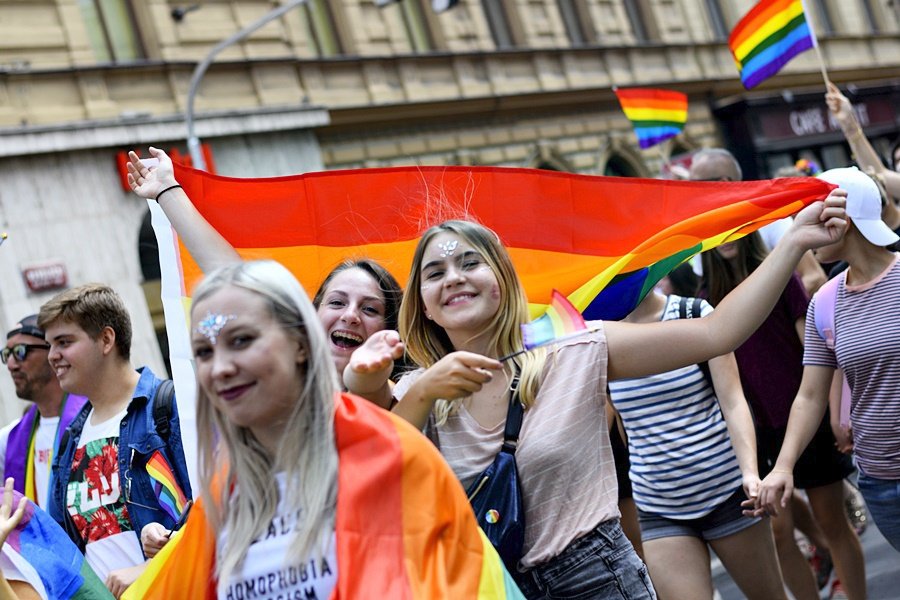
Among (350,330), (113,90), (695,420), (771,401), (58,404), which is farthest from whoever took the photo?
(113,90)

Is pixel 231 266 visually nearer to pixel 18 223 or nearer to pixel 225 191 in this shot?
pixel 225 191

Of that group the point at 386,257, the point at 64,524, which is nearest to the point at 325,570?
the point at 386,257

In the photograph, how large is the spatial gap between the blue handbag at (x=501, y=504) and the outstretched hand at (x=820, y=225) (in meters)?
0.95

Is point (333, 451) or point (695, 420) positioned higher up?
point (333, 451)

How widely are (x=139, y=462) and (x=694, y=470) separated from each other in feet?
6.63

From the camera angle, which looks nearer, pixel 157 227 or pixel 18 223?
pixel 157 227

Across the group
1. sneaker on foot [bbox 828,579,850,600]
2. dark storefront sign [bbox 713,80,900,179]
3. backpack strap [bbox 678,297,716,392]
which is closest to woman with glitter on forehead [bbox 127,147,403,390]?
backpack strap [bbox 678,297,716,392]

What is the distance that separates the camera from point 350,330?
4.36 meters

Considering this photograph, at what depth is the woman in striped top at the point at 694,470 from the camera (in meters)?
5.25

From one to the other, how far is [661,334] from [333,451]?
109 cm

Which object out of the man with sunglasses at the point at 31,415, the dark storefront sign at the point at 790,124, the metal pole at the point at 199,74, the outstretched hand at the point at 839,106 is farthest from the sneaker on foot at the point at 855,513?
the dark storefront sign at the point at 790,124

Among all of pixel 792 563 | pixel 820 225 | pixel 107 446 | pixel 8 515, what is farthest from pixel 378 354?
pixel 792 563

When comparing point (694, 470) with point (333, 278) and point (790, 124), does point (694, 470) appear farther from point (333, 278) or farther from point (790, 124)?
point (790, 124)

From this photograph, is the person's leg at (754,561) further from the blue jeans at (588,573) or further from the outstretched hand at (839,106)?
the outstretched hand at (839,106)
